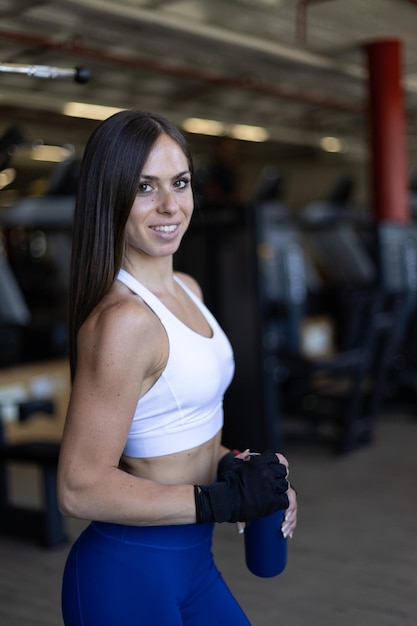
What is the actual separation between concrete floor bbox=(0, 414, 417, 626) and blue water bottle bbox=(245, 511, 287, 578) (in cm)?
113

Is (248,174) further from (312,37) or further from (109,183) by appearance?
(109,183)

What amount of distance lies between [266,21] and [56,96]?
6.57ft

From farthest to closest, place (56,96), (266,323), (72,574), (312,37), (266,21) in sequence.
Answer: (56,96) < (312,37) < (266,21) < (266,323) < (72,574)

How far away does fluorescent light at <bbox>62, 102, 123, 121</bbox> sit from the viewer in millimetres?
7591

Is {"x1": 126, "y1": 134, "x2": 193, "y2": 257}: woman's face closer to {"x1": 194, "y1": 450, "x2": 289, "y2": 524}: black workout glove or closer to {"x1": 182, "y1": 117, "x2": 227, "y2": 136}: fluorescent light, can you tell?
{"x1": 194, "y1": 450, "x2": 289, "y2": 524}: black workout glove

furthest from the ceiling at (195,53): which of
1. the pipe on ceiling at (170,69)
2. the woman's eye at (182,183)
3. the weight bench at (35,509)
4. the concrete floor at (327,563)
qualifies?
the woman's eye at (182,183)

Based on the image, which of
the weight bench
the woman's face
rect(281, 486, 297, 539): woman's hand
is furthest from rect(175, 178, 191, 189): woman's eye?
the weight bench

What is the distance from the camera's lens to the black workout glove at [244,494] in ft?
4.52

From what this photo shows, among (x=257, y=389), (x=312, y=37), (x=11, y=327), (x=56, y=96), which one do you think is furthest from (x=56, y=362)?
(x=312, y=37)

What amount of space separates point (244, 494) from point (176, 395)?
20 cm

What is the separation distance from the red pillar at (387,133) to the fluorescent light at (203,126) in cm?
259

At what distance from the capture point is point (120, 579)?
1.42 m

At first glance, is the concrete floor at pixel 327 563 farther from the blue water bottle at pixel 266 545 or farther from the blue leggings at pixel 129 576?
the blue leggings at pixel 129 576

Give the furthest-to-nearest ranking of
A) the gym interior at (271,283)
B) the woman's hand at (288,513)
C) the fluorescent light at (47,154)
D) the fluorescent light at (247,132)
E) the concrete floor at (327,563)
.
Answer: the fluorescent light at (47,154)
the fluorescent light at (247,132)
the gym interior at (271,283)
the concrete floor at (327,563)
the woman's hand at (288,513)
